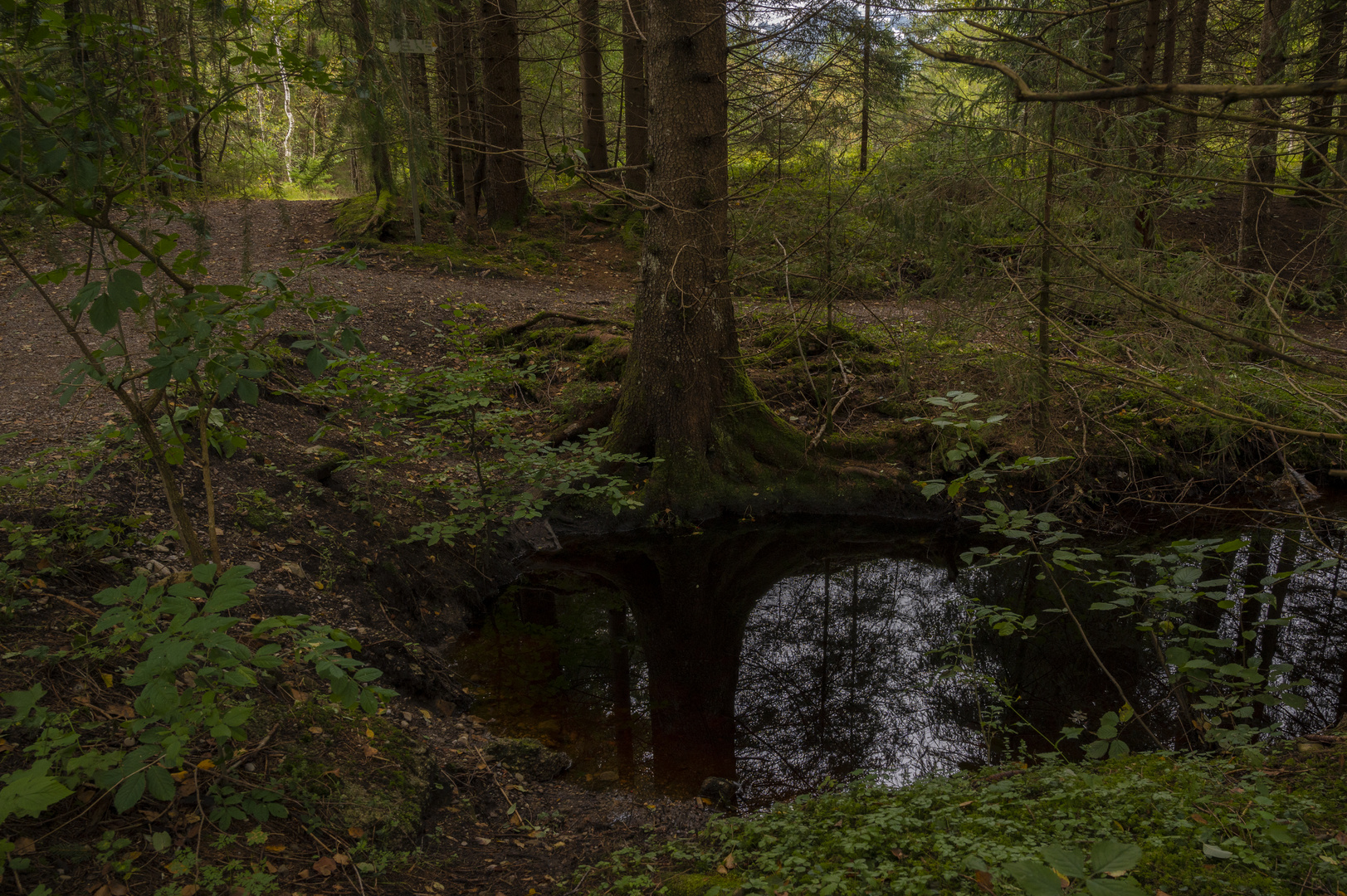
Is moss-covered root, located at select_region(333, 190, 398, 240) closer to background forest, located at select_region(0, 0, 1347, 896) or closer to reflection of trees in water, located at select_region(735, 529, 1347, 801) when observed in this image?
background forest, located at select_region(0, 0, 1347, 896)

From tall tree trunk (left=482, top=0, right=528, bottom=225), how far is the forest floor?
11.1ft

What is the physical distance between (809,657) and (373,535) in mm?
3536

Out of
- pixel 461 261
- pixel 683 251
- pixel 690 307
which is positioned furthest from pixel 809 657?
pixel 461 261

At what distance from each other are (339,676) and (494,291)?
10164 millimetres

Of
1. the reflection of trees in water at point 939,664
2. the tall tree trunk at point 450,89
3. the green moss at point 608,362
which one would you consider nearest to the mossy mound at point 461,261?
the tall tree trunk at point 450,89

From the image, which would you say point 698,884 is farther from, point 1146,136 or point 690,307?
point 1146,136

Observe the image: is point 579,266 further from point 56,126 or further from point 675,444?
point 56,126

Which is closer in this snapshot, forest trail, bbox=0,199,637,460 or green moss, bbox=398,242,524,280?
forest trail, bbox=0,199,637,460

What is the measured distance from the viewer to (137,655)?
327cm

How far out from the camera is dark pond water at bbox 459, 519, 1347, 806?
15.2 ft

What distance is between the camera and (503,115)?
13.8m

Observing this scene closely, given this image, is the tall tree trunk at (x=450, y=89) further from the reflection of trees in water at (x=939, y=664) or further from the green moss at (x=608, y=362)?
the reflection of trees in water at (x=939, y=664)

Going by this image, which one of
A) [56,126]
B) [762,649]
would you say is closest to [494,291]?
[762,649]

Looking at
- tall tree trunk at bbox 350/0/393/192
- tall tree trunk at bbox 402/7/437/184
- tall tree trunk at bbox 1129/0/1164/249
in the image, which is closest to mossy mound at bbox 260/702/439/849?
tall tree trunk at bbox 350/0/393/192
